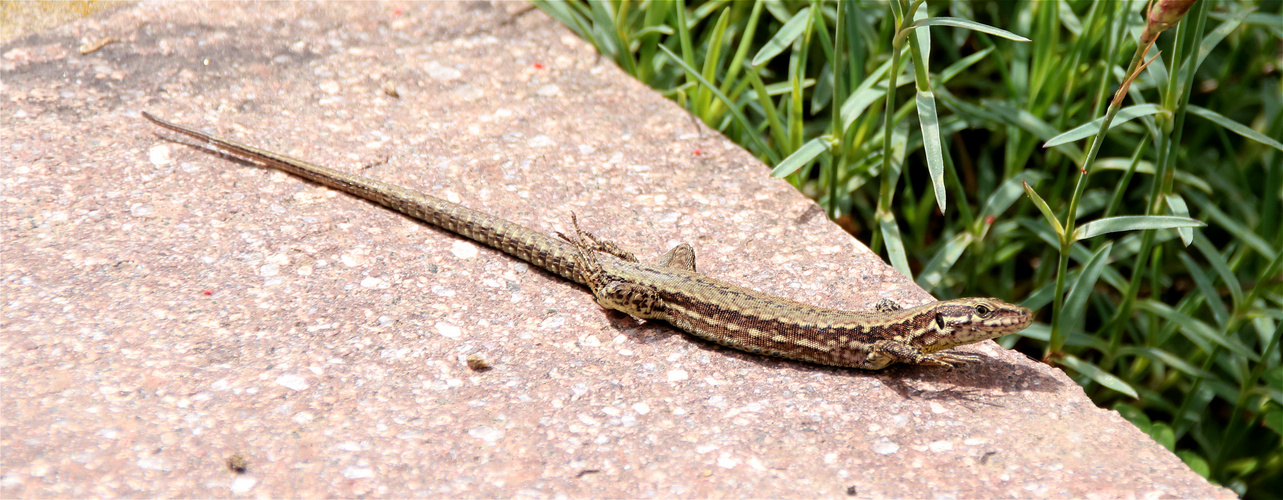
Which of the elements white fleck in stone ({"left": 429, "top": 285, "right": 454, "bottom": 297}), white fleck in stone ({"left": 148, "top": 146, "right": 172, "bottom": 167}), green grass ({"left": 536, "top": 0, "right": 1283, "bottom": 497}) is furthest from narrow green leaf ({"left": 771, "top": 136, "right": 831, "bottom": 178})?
white fleck in stone ({"left": 148, "top": 146, "right": 172, "bottom": 167})

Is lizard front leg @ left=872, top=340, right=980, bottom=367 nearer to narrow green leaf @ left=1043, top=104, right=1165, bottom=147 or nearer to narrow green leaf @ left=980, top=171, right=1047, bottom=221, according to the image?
narrow green leaf @ left=1043, top=104, right=1165, bottom=147

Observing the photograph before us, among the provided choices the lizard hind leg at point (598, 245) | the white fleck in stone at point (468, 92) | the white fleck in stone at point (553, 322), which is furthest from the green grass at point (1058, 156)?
the white fleck in stone at point (553, 322)

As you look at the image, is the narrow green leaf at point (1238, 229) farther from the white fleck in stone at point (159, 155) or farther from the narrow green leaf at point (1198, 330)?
the white fleck in stone at point (159, 155)

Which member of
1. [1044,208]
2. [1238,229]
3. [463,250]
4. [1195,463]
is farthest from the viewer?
[1238,229]

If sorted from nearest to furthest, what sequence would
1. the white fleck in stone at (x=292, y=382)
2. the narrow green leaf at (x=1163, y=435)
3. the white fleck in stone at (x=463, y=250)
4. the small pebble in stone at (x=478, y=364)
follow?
the white fleck in stone at (x=292, y=382) → the small pebble in stone at (x=478, y=364) → the white fleck in stone at (x=463, y=250) → the narrow green leaf at (x=1163, y=435)

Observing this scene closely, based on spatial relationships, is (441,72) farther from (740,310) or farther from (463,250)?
(740,310)

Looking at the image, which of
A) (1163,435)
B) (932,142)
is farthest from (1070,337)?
(932,142)
